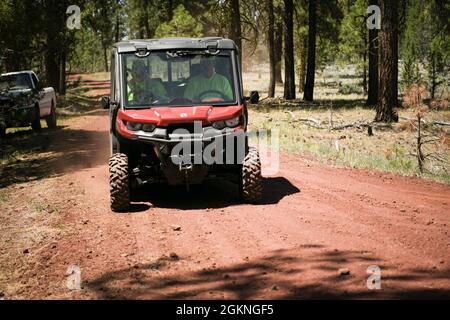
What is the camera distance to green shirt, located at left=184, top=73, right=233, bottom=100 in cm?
839

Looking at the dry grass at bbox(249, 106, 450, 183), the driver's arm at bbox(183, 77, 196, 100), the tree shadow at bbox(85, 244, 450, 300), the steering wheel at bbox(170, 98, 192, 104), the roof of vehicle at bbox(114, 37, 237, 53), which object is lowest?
the tree shadow at bbox(85, 244, 450, 300)

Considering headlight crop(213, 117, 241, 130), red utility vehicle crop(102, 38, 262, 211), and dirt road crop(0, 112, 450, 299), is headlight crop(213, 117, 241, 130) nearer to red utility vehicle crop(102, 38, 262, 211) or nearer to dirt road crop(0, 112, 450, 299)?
red utility vehicle crop(102, 38, 262, 211)

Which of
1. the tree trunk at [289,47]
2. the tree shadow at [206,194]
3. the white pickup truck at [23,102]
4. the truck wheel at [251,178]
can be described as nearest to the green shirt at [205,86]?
the truck wheel at [251,178]

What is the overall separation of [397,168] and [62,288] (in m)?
8.28

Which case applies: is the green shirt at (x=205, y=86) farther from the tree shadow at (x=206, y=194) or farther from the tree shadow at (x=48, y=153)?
the tree shadow at (x=48, y=153)

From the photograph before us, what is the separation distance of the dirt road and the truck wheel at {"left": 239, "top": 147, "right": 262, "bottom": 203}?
202 mm

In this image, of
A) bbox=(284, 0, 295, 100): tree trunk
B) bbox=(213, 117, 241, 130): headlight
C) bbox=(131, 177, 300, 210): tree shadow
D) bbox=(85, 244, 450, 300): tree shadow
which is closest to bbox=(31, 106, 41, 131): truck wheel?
bbox=(131, 177, 300, 210): tree shadow

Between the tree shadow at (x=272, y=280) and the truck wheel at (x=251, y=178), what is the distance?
7.41ft

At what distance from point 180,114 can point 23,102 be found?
34.1 ft

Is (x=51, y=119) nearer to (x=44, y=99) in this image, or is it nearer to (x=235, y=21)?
(x=44, y=99)

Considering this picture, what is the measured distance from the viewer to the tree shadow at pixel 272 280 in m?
4.77
